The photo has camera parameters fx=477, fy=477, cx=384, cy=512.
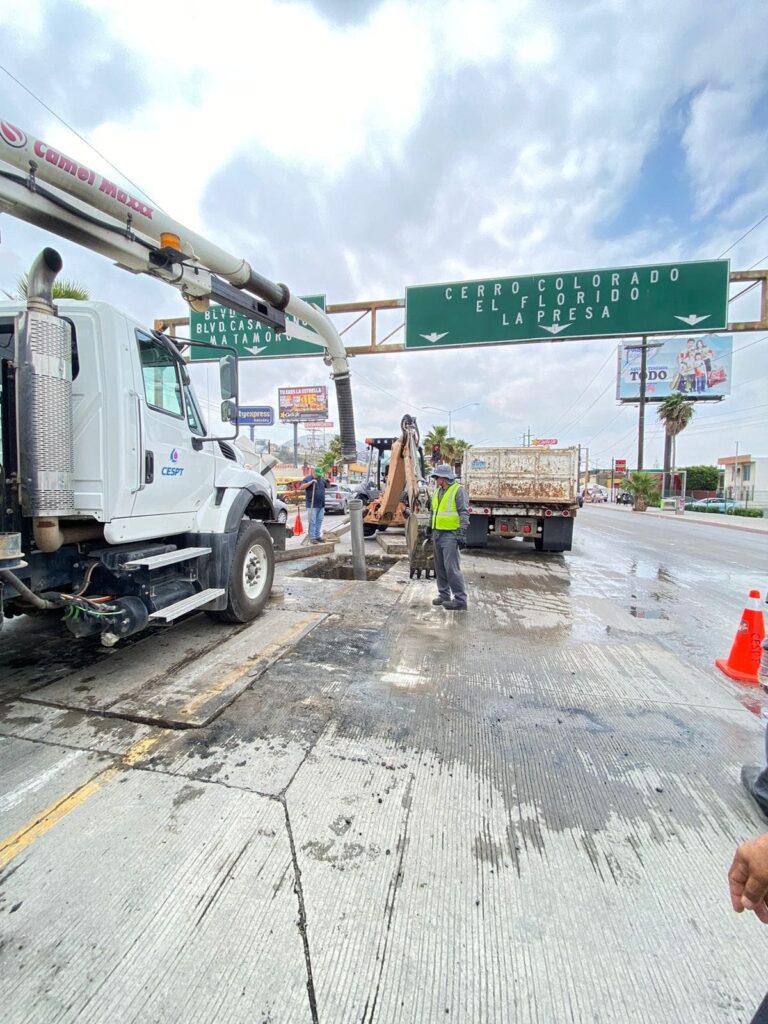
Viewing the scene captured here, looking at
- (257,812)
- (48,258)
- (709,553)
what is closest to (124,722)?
(257,812)

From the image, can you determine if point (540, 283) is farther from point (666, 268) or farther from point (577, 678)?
point (577, 678)

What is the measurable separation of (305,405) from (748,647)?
45.9m

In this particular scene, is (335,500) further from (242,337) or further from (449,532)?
(449,532)

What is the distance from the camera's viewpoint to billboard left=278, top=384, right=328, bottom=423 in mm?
46781

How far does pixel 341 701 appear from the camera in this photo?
340 centimetres

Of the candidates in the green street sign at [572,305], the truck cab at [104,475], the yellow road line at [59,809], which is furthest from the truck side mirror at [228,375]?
the green street sign at [572,305]

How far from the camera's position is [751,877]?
46.0 inches

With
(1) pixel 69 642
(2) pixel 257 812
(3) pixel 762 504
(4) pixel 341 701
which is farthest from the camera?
(3) pixel 762 504

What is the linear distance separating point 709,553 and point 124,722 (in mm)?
13496

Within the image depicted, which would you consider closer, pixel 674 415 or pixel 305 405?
pixel 674 415

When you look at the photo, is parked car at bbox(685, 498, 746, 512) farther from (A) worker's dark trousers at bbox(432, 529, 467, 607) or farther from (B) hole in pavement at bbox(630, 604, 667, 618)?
(A) worker's dark trousers at bbox(432, 529, 467, 607)

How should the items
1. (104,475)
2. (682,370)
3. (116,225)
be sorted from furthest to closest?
(682,370)
(116,225)
(104,475)

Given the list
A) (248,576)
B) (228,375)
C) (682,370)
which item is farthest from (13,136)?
(682,370)

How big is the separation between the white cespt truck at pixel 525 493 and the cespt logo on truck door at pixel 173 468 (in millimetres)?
7228
